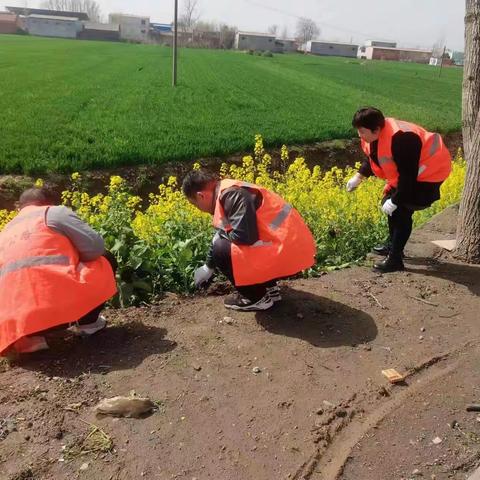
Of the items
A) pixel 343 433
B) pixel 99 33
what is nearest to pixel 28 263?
pixel 343 433

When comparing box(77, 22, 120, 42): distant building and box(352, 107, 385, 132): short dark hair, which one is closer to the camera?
box(352, 107, 385, 132): short dark hair

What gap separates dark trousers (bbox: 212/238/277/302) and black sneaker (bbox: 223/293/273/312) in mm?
31

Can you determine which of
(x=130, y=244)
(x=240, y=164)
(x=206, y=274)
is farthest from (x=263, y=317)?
(x=240, y=164)

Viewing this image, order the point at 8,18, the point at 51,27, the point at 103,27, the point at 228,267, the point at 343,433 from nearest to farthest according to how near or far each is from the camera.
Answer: the point at 343,433 → the point at 228,267 → the point at 8,18 → the point at 51,27 → the point at 103,27

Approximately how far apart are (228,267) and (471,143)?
9.17 feet

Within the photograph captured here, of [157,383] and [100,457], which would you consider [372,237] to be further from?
[100,457]

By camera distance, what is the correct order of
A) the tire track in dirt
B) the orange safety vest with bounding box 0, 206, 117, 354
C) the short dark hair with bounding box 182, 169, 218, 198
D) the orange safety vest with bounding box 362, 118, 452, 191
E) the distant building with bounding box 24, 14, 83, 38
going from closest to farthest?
the tire track in dirt
the orange safety vest with bounding box 0, 206, 117, 354
the short dark hair with bounding box 182, 169, 218, 198
the orange safety vest with bounding box 362, 118, 452, 191
the distant building with bounding box 24, 14, 83, 38

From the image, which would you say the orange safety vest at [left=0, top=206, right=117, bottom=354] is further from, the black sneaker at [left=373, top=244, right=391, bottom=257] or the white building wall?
the white building wall

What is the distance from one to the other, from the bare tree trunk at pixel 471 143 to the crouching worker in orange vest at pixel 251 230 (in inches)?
80.8

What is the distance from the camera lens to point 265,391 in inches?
123

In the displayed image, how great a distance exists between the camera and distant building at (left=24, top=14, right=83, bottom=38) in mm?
105188

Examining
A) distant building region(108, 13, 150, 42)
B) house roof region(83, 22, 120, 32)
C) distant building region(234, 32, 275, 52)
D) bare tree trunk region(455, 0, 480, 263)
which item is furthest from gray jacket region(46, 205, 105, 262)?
distant building region(108, 13, 150, 42)

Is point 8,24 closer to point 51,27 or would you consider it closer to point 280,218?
point 51,27

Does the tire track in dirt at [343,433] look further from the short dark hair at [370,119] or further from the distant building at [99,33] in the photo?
the distant building at [99,33]
